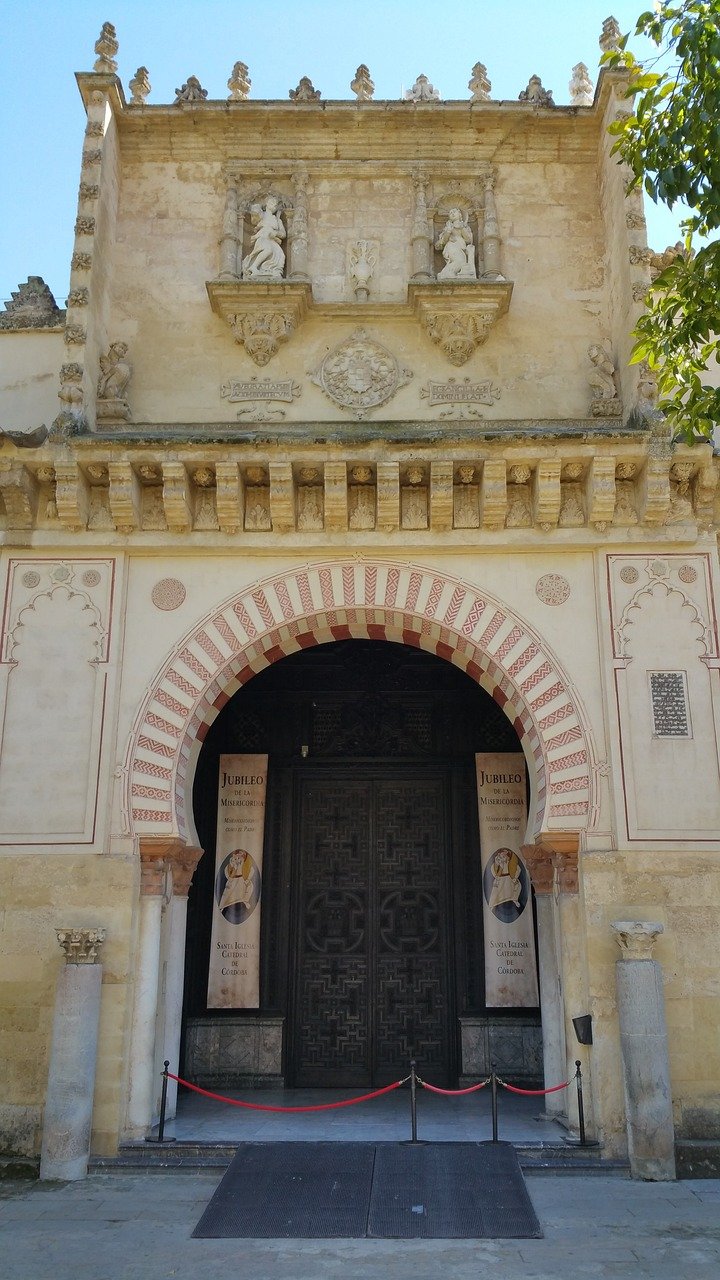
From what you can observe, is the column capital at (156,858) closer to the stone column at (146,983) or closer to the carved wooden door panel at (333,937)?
the stone column at (146,983)

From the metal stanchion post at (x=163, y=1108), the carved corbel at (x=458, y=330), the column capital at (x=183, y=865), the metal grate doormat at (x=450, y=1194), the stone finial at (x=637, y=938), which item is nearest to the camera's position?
the metal grate doormat at (x=450, y=1194)

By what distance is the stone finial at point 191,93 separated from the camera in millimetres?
10734

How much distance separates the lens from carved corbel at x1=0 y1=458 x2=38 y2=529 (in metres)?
9.14

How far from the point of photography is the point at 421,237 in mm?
10445

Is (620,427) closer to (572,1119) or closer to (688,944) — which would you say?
(688,944)

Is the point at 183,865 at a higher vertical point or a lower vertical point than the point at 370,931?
higher

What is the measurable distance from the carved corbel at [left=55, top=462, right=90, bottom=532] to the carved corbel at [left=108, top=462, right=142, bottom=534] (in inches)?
10.0

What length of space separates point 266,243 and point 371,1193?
26.4 ft

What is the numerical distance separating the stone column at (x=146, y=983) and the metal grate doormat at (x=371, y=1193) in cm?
90

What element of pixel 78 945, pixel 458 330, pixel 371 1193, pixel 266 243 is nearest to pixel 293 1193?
pixel 371 1193

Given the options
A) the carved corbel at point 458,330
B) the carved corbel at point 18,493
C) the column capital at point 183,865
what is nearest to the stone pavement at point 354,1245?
the column capital at point 183,865

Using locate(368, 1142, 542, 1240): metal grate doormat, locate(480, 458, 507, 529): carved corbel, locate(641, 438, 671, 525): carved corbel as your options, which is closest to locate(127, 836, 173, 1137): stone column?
locate(368, 1142, 542, 1240): metal grate doormat

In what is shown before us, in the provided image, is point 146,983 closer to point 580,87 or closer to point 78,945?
point 78,945

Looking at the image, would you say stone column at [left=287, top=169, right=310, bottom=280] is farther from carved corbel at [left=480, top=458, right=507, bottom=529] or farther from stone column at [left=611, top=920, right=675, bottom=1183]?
stone column at [left=611, top=920, right=675, bottom=1183]
